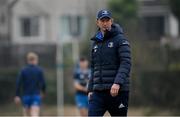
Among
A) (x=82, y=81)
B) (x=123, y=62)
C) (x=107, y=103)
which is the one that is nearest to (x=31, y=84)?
(x=82, y=81)

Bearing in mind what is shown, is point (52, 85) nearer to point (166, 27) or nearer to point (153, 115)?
point (153, 115)

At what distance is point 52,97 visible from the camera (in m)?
33.7

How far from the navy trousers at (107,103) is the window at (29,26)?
35057 mm

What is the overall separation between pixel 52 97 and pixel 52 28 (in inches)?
539

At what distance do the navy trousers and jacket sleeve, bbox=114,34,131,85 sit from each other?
1.01ft

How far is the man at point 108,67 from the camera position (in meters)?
11.9

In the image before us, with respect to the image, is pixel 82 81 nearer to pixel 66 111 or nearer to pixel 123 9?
pixel 66 111

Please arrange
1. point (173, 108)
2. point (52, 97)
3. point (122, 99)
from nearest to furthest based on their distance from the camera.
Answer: point (122, 99), point (173, 108), point (52, 97)

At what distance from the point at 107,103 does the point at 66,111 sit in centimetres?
2023

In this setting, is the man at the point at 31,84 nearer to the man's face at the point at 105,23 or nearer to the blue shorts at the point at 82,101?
the blue shorts at the point at 82,101

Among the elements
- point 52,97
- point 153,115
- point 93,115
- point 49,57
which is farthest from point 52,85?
point 93,115

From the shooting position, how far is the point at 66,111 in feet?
106

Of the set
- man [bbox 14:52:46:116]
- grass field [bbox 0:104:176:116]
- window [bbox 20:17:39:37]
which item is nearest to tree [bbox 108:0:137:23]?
window [bbox 20:17:39:37]

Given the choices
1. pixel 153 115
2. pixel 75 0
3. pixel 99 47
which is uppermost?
pixel 75 0
